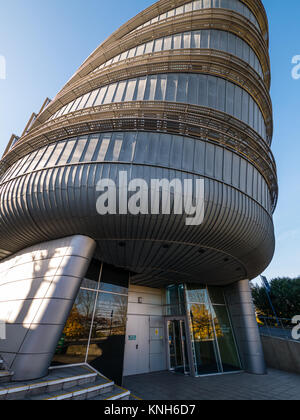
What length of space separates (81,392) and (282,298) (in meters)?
30.3

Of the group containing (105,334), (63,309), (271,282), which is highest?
(271,282)

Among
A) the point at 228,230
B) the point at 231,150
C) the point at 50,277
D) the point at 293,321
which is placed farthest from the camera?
→ the point at 293,321

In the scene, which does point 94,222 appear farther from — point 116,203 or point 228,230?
point 228,230

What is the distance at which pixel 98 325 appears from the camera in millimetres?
10453

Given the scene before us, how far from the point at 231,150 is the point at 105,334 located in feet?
36.0

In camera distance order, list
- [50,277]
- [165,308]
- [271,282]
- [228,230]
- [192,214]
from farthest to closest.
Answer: [271,282], [165,308], [228,230], [192,214], [50,277]

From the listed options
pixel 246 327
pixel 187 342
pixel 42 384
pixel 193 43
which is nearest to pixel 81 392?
pixel 42 384

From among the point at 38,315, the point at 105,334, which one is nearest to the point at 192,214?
the point at 38,315

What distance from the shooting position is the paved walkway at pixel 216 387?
8.81 m

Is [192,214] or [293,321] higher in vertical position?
[192,214]

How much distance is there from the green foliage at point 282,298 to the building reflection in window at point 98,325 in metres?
25.6

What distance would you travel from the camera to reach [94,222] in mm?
8406

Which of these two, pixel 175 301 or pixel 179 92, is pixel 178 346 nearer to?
pixel 175 301

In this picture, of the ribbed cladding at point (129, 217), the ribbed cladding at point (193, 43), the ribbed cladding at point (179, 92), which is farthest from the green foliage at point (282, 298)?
the ribbed cladding at point (193, 43)
